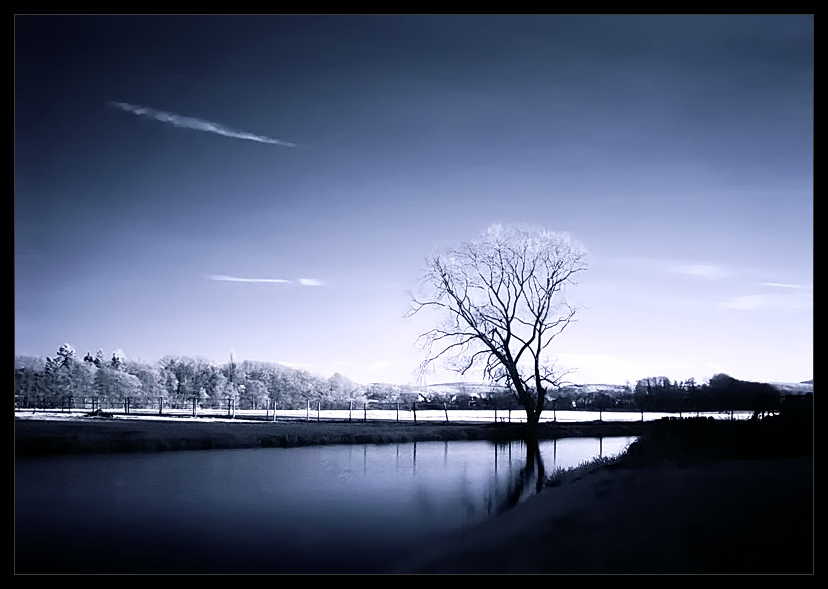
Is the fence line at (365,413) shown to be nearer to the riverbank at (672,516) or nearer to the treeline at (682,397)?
the treeline at (682,397)

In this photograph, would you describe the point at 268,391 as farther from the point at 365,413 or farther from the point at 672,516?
the point at 672,516

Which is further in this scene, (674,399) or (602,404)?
(602,404)

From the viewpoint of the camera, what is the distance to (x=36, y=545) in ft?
22.7

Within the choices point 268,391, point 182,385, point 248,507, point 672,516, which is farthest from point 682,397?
point 182,385

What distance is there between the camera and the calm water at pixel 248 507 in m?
6.53

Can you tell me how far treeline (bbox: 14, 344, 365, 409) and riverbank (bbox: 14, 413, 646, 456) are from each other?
2.91 ft

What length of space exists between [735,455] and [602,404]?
16.4 ft

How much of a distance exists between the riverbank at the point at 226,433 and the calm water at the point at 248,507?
77 cm

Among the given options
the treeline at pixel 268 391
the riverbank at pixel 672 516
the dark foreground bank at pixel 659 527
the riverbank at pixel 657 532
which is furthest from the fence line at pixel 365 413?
the riverbank at pixel 657 532

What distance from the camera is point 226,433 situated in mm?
15570

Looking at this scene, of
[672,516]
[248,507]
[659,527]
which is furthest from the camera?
[248,507]

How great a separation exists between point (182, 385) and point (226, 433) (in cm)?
595
